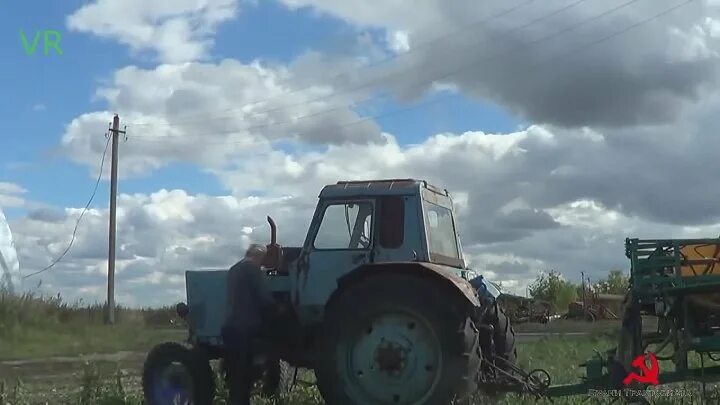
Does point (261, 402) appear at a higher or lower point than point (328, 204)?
lower

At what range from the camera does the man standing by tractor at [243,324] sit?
9531mm

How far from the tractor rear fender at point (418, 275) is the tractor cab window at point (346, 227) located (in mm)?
527

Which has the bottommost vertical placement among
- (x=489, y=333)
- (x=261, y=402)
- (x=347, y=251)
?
(x=261, y=402)

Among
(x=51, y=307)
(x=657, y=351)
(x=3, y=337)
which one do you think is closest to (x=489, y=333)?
(x=657, y=351)

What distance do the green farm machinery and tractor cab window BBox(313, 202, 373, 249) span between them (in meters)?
0.01

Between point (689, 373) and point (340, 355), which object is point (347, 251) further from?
point (689, 373)

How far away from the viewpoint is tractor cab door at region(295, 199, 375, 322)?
9453 millimetres

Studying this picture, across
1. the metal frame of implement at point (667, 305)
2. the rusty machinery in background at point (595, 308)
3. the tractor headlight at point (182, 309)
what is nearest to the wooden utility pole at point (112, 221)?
the rusty machinery in background at point (595, 308)

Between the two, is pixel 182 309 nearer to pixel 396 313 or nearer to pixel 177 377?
pixel 177 377

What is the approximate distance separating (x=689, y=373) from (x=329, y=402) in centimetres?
355

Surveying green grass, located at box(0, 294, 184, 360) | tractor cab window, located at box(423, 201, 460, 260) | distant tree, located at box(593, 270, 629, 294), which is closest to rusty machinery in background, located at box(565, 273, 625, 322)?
distant tree, located at box(593, 270, 629, 294)

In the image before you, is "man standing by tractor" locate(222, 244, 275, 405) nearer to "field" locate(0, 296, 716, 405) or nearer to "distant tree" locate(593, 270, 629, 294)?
"field" locate(0, 296, 716, 405)

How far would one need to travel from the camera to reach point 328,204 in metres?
9.64

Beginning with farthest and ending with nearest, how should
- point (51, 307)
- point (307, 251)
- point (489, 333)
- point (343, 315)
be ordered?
point (51, 307)
point (489, 333)
point (307, 251)
point (343, 315)
